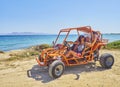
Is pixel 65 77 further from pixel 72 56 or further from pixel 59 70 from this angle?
pixel 72 56

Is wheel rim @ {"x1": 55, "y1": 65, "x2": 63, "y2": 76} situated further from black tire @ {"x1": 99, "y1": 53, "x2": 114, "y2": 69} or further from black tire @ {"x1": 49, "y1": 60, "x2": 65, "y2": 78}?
black tire @ {"x1": 99, "y1": 53, "x2": 114, "y2": 69}

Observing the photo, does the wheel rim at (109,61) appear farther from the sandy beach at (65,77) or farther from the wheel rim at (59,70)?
the wheel rim at (59,70)

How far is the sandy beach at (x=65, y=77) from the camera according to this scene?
679 cm

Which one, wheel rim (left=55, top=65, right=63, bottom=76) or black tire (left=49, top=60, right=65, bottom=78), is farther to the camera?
wheel rim (left=55, top=65, right=63, bottom=76)

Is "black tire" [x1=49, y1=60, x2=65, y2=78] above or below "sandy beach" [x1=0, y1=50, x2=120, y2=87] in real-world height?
above

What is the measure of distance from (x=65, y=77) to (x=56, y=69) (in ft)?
1.48

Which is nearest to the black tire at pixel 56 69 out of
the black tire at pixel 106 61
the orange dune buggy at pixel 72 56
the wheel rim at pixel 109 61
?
the orange dune buggy at pixel 72 56

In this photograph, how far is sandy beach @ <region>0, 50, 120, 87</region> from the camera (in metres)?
6.79

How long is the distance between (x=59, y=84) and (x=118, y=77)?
2254 millimetres

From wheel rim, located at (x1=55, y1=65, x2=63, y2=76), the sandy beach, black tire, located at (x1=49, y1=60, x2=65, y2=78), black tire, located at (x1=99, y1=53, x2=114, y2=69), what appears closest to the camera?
the sandy beach

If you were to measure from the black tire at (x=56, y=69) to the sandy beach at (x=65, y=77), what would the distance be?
0.17m

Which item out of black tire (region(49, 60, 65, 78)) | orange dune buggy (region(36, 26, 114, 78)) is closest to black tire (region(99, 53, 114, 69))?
orange dune buggy (region(36, 26, 114, 78))

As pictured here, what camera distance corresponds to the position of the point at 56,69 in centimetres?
746

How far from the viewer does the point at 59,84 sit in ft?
22.1
